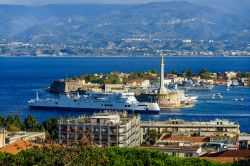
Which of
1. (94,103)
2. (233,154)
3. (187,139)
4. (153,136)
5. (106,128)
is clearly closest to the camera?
(233,154)

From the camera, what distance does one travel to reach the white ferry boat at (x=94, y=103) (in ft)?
161

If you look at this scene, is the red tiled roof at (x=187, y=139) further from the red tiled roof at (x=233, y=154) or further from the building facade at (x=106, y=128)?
the red tiled roof at (x=233, y=154)

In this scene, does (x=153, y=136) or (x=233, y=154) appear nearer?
(x=233, y=154)

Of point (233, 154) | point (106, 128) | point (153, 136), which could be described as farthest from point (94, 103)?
point (233, 154)

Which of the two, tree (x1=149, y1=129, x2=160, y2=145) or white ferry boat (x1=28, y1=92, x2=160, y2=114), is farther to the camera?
white ferry boat (x1=28, y1=92, x2=160, y2=114)

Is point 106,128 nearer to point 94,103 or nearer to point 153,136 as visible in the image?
point 153,136

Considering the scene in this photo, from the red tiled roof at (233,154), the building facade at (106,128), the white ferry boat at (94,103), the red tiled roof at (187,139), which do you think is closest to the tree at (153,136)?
the red tiled roof at (187,139)

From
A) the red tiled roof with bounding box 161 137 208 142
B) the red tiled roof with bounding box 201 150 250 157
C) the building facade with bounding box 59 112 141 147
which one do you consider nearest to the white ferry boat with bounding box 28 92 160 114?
the red tiled roof with bounding box 161 137 208 142

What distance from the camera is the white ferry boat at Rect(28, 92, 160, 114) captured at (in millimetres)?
49094

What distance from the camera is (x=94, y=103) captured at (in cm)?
5069

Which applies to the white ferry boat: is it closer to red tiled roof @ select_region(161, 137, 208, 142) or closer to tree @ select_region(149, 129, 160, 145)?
tree @ select_region(149, 129, 160, 145)

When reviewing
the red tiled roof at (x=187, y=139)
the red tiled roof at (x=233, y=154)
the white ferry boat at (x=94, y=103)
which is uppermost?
the red tiled roof at (x=233, y=154)

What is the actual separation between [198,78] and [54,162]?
210 ft

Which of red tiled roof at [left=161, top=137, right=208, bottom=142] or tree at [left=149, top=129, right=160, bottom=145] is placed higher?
red tiled roof at [left=161, top=137, right=208, bottom=142]
